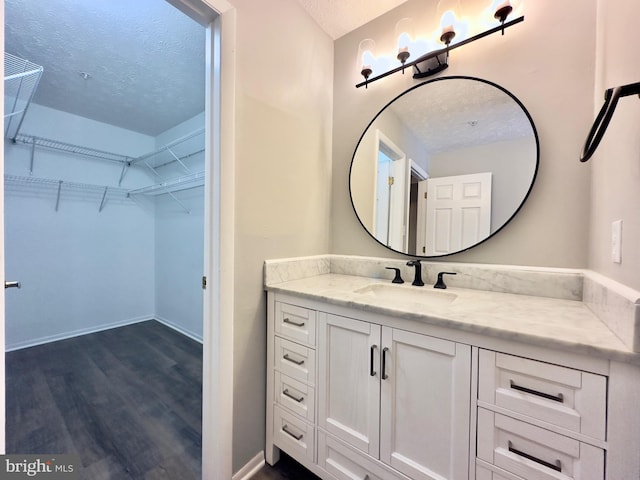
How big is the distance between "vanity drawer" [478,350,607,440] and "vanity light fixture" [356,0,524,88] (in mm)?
1367

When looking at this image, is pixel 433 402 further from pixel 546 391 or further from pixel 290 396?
pixel 290 396

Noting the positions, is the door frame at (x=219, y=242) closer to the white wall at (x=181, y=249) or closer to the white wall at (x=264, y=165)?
the white wall at (x=264, y=165)

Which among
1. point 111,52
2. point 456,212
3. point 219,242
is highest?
point 111,52

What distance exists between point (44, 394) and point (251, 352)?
1.76 metres

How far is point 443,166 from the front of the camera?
1411mm

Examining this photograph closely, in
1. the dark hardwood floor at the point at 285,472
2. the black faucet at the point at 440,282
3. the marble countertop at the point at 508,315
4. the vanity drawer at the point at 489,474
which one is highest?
the black faucet at the point at 440,282

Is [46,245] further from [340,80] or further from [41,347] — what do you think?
[340,80]

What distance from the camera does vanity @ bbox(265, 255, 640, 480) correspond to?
657mm

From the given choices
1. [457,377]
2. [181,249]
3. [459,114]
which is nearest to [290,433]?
[457,377]

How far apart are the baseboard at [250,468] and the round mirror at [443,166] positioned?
1.32 m

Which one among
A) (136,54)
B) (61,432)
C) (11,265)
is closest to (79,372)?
(61,432)

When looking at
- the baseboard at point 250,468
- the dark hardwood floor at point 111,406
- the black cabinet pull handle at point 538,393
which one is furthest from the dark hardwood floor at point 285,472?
the black cabinet pull handle at point 538,393

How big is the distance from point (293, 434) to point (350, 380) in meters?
0.47

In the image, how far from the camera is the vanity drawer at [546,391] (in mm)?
651
